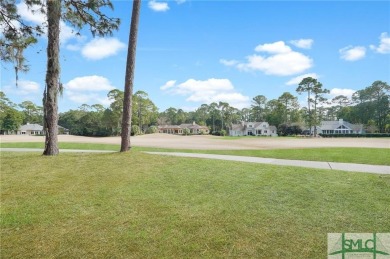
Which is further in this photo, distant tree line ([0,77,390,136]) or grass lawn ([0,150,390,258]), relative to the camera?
distant tree line ([0,77,390,136])

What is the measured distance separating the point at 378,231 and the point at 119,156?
727 centimetres

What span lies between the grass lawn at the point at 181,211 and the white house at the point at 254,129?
7361 cm

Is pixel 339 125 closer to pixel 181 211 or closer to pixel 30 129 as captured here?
pixel 181 211

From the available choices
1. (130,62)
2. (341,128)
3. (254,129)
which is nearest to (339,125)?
(341,128)

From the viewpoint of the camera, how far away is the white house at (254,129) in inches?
3212

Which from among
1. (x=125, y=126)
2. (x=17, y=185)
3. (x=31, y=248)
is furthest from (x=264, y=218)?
(x=125, y=126)

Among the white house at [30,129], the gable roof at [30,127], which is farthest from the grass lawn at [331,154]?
the gable roof at [30,127]

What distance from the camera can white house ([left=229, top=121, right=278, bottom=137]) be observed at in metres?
81.6

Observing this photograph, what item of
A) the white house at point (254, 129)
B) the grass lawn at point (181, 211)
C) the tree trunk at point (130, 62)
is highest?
the tree trunk at point (130, 62)

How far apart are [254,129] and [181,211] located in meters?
81.4

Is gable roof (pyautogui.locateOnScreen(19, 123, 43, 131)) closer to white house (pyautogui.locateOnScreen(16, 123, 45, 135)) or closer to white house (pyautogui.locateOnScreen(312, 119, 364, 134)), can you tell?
white house (pyautogui.locateOnScreen(16, 123, 45, 135))

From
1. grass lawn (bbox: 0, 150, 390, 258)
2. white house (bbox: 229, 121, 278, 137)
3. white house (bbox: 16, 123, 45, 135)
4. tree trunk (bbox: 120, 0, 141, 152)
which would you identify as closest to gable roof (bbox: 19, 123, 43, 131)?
white house (bbox: 16, 123, 45, 135)

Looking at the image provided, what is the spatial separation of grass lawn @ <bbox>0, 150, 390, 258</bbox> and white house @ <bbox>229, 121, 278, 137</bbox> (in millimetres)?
73614

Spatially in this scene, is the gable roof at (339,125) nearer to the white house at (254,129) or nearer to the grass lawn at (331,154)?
the white house at (254,129)
